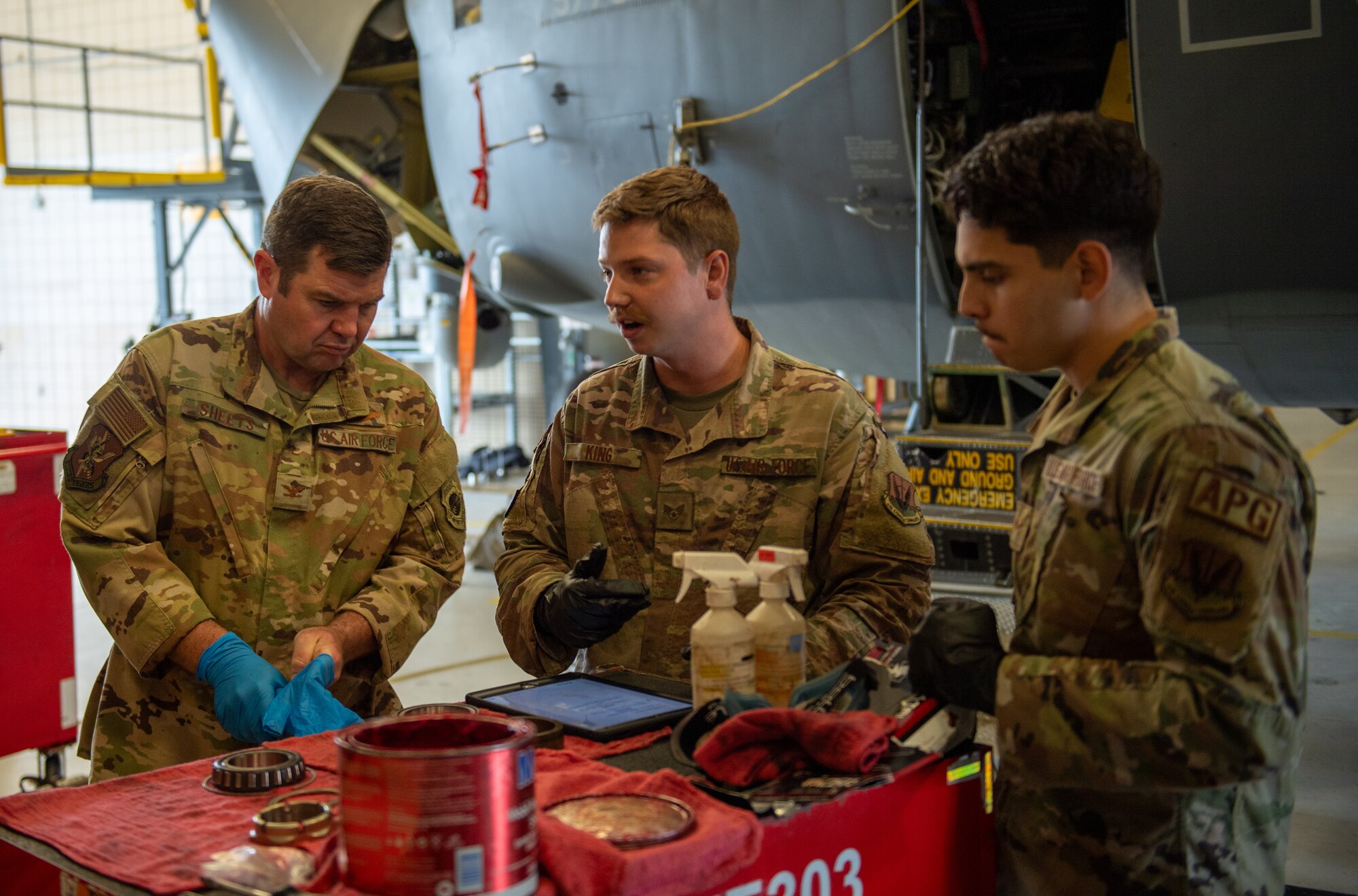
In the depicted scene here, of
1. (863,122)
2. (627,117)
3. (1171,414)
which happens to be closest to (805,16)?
(863,122)

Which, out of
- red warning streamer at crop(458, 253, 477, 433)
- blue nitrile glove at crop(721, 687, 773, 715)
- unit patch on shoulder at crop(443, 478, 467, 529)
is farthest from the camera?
red warning streamer at crop(458, 253, 477, 433)

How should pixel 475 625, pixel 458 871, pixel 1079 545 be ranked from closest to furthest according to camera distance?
pixel 458 871 → pixel 1079 545 → pixel 475 625

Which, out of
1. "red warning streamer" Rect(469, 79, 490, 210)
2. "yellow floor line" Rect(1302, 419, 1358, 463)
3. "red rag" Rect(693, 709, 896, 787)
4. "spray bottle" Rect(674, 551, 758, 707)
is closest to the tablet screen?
"spray bottle" Rect(674, 551, 758, 707)

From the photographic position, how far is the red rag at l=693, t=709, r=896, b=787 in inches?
57.7

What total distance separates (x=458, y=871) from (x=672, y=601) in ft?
3.94

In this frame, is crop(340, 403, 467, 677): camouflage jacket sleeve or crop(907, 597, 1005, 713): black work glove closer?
crop(907, 597, 1005, 713): black work glove

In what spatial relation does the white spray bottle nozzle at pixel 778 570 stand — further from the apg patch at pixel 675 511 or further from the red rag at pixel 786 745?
the apg patch at pixel 675 511

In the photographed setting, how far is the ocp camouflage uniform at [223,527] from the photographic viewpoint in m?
2.11

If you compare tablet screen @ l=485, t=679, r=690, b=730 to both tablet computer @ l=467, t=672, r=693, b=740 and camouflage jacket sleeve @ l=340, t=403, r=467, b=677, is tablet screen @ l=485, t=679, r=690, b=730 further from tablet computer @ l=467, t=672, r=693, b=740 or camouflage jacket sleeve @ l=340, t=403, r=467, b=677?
camouflage jacket sleeve @ l=340, t=403, r=467, b=677

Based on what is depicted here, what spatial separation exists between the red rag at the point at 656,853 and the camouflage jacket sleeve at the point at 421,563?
35.7 inches

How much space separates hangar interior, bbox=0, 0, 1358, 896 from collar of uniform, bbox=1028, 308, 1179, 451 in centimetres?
223

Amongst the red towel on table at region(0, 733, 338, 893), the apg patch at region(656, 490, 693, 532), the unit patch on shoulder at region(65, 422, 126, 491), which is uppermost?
the unit patch on shoulder at region(65, 422, 126, 491)

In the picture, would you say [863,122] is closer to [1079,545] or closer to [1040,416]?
[1040,416]

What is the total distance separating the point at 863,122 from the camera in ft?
15.2
